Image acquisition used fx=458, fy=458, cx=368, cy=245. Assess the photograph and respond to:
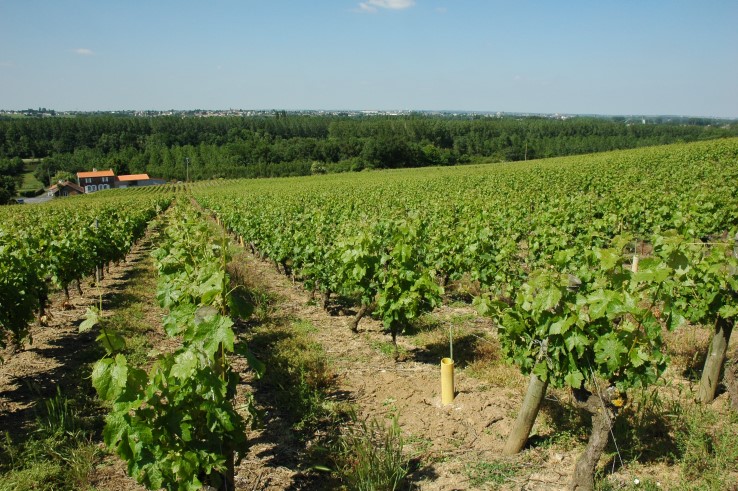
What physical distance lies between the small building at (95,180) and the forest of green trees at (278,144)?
850 centimetres

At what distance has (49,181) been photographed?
81.1 metres

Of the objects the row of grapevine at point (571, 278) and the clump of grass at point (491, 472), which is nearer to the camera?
the row of grapevine at point (571, 278)

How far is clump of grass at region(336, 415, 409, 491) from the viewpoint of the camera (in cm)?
369

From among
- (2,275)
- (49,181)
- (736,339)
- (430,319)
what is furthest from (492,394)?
(49,181)

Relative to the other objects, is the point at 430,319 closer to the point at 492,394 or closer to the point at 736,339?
the point at 492,394

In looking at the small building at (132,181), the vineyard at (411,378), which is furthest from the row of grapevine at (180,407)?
the small building at (132,181)

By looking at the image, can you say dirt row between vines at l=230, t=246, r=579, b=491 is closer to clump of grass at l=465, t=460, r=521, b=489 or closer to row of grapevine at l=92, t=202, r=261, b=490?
clump of grass at l=465, t=460, r=521, b=489

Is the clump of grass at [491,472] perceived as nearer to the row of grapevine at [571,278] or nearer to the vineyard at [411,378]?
the vineyard at [411,378]

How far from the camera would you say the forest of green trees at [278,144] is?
8050cm

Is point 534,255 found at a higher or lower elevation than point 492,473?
higher

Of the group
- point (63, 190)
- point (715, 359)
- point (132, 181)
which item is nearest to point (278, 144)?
point (132, 181)

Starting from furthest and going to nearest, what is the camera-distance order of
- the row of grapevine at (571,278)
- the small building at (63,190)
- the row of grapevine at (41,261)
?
the small building at (63,190) < the row of grapevine at (41,261) < the row of grapevine at (571,278)

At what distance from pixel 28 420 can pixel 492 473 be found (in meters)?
4.83

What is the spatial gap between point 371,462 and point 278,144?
9343 cm
